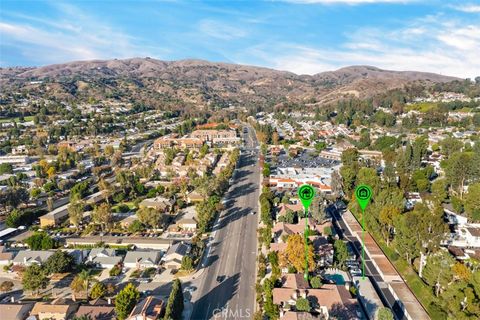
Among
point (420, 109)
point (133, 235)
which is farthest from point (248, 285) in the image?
point (420, 109)

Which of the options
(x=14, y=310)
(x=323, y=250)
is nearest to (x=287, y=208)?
(x=323, y=250)

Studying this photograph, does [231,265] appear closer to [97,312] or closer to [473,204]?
[97,312]

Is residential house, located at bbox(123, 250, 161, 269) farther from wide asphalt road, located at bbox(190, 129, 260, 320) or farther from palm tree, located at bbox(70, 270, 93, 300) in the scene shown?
palm tree, located at bbox(70, 270, 93, 300)

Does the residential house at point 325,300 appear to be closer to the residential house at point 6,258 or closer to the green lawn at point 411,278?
the green lawn at point 411,278

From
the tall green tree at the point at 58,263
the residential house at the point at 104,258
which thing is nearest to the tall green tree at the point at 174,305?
the residential house at the point at 104,258

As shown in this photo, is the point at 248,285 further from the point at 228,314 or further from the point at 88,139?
the point at 88,139

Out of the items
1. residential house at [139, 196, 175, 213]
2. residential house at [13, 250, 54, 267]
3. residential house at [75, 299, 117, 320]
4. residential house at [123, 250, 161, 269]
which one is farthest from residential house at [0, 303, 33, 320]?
residential house at [139, 196, 175, 213]

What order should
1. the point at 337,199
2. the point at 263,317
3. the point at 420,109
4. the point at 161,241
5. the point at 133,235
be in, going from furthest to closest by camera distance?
the point at 420,109 → the point at 337,199 → the point at 133,235 → the point at 161,241 → the point at 263,317
